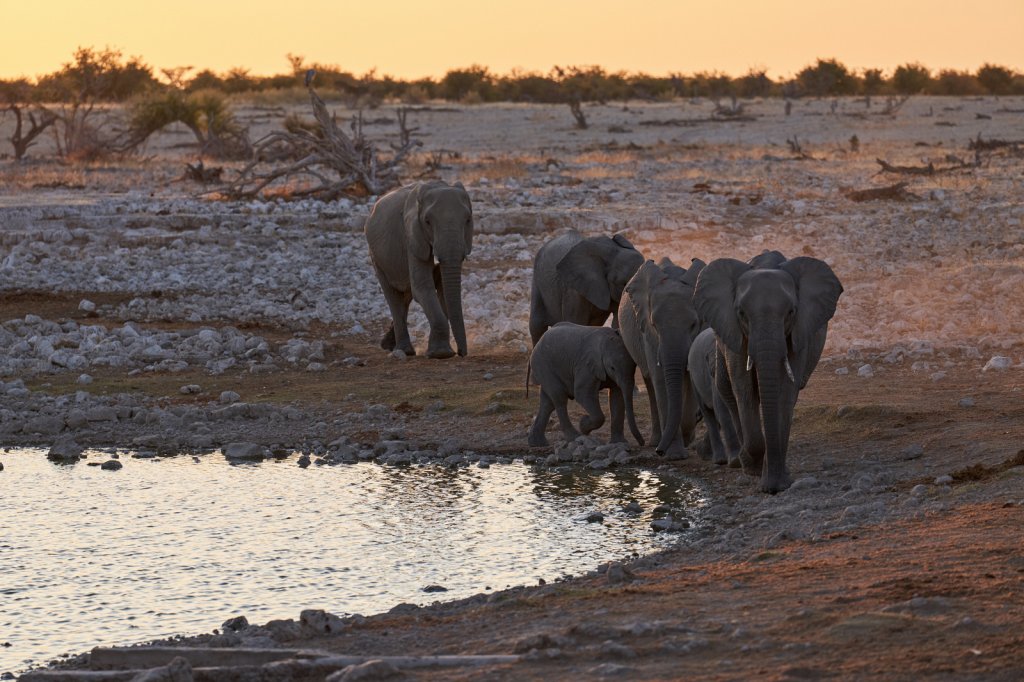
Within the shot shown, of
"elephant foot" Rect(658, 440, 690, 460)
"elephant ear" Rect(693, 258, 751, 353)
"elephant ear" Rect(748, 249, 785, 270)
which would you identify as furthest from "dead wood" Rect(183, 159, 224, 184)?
"elephant ear" Rect(693, 258, 751, 353)

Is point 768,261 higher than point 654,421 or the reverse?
higher

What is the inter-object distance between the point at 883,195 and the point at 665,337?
44.1ft

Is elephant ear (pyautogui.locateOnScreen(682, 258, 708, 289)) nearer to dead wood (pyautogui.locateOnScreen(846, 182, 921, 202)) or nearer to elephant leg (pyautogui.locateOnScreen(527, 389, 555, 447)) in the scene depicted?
elephant leg (pyautogui.locateOnScreen(527, 389, 555, 447))

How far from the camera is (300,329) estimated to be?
52.2ft

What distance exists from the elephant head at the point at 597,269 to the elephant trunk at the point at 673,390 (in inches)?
75.3

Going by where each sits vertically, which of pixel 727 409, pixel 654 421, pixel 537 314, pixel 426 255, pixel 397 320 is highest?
pixel 426 255

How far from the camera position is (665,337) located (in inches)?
383

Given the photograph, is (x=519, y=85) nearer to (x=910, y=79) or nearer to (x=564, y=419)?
(x=910, y=79)

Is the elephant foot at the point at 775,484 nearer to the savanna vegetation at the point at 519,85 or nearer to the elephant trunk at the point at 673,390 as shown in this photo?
the elephant trunk at the point at 673,390

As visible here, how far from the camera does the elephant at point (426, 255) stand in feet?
45.0

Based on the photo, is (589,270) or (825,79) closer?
(589,270)

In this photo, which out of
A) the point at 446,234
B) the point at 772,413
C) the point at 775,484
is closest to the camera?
the point at 772,413

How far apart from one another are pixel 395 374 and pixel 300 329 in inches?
109

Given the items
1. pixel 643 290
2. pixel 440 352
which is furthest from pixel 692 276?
pixel 440 352
